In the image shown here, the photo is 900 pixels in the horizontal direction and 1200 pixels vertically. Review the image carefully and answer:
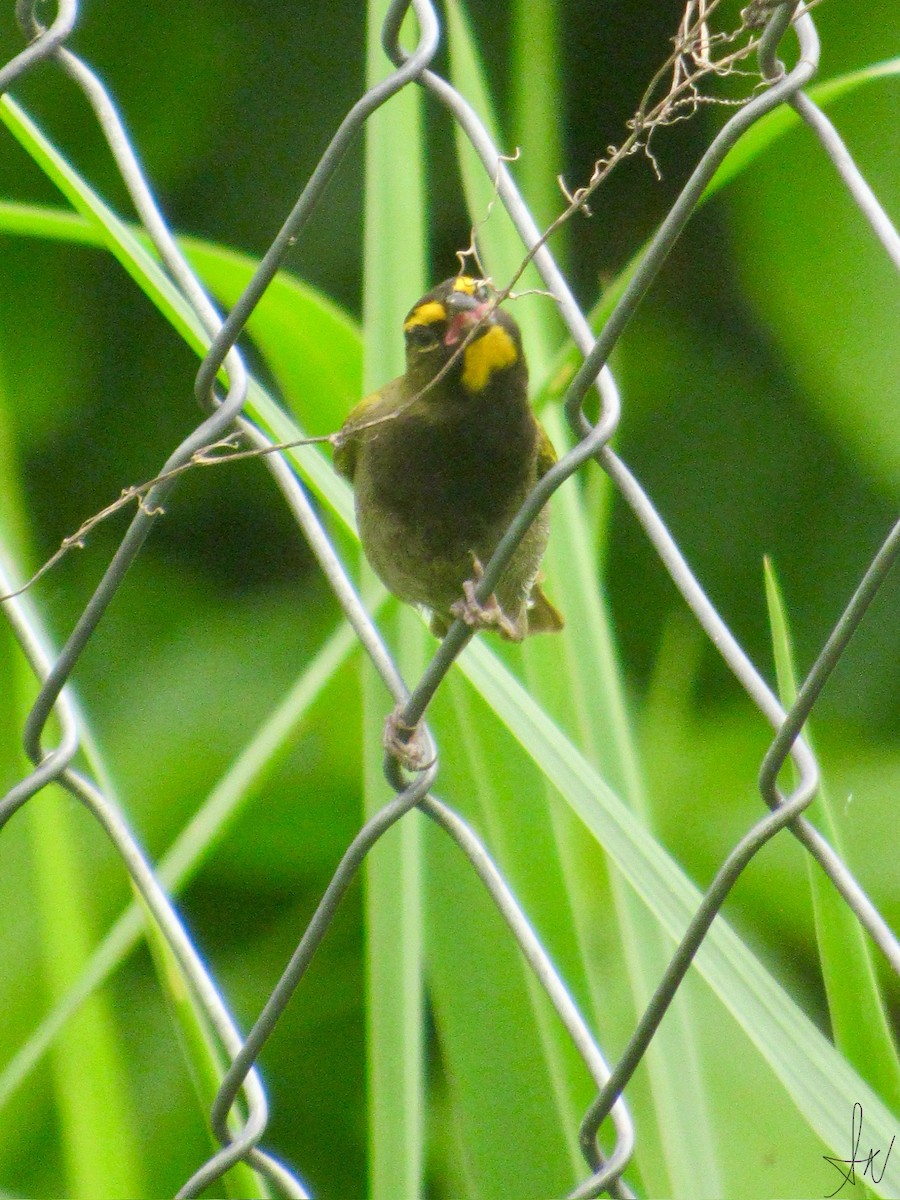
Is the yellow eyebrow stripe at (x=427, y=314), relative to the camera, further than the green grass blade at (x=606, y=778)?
Yes

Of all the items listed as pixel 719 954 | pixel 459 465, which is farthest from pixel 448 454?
pixel 719 954

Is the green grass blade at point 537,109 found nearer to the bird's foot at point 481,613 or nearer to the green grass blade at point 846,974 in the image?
the bird's foot at point 481,613

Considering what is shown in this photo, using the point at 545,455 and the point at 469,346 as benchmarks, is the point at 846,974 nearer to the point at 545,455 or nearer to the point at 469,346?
the point at 469,346

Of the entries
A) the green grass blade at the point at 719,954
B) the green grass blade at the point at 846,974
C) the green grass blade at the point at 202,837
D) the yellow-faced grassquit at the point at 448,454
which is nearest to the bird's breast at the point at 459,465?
the yellow-faced grassquit at the point at 448,454

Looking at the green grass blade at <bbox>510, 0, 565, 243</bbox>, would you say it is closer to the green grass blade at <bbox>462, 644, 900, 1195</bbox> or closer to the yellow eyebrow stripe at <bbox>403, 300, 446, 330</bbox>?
the yellow eyebrow stripe at <bbox>403, 300, 446, 330</bbox>

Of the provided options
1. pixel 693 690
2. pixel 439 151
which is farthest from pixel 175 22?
pixel 693 690

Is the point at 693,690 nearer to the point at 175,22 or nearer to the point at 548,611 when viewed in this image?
the point at 548,611

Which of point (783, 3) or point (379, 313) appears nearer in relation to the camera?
point (783, 3)

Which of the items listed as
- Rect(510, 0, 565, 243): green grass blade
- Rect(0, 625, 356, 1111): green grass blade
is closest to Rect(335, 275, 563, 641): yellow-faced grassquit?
Rect(0, 625, 356, 1111): green grass blade
